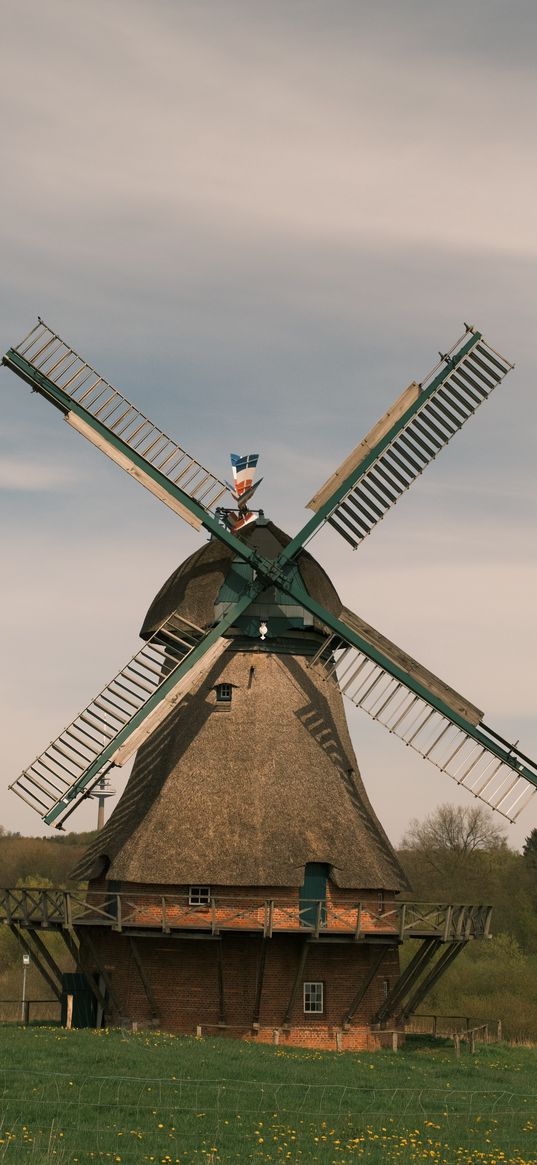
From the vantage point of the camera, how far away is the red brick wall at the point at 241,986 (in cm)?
2722

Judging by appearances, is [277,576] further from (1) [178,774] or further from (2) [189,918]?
(2) [189,918]

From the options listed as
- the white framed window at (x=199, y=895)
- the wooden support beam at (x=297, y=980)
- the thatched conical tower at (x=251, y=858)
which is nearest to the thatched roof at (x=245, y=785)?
the thatched conical tower at (x=251, y=858)

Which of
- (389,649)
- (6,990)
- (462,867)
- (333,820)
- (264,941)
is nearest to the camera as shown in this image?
(264,941)

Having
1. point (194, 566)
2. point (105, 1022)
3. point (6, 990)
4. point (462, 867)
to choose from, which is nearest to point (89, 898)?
point (105, 1022)

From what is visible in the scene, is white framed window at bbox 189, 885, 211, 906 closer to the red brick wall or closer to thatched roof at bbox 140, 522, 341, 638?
the red brick wall

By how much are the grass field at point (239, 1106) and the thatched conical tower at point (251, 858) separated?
6.86 feet

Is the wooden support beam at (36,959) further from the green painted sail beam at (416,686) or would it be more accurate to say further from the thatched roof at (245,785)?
the green painted sail beam at (416,686)

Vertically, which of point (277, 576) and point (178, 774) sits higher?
point (277, 576)

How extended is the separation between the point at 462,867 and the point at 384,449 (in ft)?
139

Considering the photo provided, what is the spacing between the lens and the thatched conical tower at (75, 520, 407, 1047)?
27.2 m

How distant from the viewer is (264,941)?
26734 mm

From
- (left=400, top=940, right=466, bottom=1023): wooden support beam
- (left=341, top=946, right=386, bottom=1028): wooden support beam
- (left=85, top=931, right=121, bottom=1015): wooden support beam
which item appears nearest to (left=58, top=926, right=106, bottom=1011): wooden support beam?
(left=85, top=931, right=121, bottom=1015): wooden support beam

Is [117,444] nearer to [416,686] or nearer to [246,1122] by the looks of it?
[416,686]

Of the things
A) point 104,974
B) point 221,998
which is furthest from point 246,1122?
point 104,974
